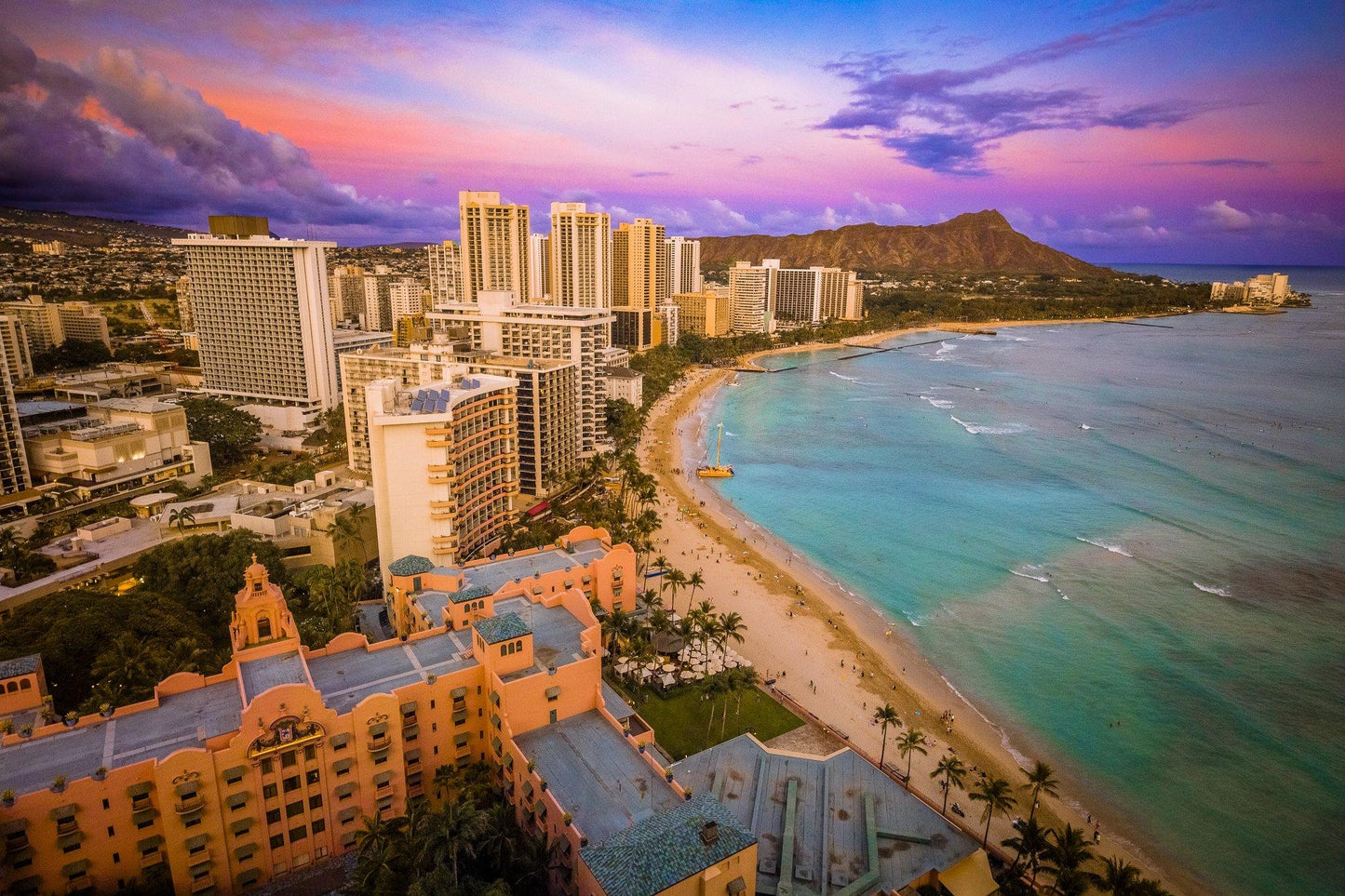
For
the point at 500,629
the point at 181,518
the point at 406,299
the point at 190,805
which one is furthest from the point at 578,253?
the point at 190,805

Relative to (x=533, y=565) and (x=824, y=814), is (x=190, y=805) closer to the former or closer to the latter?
(x=533, y=565)

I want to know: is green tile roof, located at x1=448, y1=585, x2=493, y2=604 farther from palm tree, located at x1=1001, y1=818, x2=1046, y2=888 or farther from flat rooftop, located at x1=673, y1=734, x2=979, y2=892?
palm tree, located at x1=1001, y1=818, x2=1046, y2=888

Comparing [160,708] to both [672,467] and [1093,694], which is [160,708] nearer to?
[1093,694]

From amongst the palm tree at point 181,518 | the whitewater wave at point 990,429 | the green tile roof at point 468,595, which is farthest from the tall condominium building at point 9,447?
the whitewater wave at point 990,429

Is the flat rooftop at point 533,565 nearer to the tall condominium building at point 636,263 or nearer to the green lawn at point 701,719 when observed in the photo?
the green lawn at point 701,719

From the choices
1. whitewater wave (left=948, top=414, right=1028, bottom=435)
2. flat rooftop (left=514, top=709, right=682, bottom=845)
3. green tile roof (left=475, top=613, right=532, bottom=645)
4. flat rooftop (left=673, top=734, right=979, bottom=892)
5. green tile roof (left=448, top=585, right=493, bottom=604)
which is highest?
green tile roof (left=475, top=613, right=532, bottom=645)

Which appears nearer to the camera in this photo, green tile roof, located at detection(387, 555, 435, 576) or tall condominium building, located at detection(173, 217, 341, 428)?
green tile roof, located at detection(387, 555, 435, 576)

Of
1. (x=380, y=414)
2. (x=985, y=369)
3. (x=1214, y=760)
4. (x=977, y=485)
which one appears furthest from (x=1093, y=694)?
(x=985, y=369)

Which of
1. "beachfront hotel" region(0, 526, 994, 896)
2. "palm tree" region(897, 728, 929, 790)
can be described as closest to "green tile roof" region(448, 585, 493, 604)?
"beachfront hotel" region(0, 526, 994, 896)

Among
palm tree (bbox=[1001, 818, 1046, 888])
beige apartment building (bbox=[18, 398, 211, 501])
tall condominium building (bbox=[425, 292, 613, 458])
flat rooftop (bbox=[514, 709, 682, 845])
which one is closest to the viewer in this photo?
flat rooftop (bbox=[514, 709, 682, 845])
